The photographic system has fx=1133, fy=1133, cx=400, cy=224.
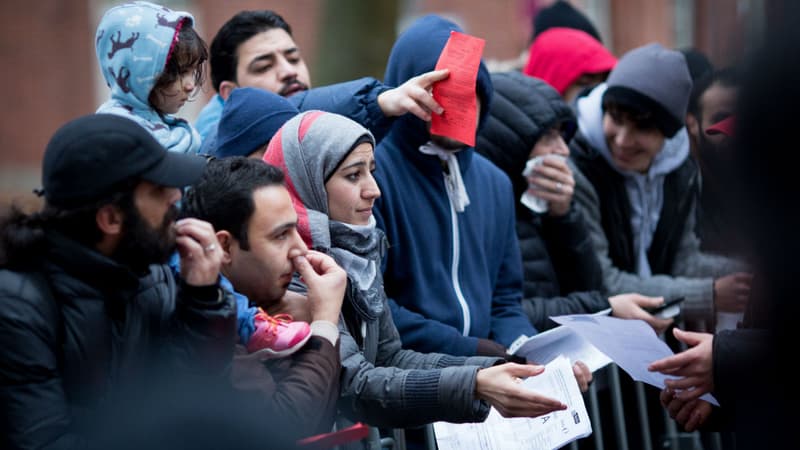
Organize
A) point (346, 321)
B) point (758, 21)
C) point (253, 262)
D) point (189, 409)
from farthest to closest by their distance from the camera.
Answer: point (346, 321), point (253, 262), point (189, 409), point (758, 21)

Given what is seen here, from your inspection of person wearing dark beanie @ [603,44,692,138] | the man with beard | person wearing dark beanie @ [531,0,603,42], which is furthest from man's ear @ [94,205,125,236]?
person wearing dark beanie @ [531,0,603,42]

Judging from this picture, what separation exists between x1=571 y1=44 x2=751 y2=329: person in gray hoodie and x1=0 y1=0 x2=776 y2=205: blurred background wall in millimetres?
2776

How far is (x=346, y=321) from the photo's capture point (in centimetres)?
341

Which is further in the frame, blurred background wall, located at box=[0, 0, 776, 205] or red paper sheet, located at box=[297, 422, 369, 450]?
blurred background wall, located at box=[0, 0, 776, 205]

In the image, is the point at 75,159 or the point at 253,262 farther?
the point at 253,262

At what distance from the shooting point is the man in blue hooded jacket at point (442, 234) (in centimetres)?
404

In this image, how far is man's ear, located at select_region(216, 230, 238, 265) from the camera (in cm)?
317

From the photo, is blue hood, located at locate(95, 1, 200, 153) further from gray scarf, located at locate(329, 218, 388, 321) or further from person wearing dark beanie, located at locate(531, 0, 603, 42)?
person wearing dark beanie, located at locate(531, 0, 603, 42)

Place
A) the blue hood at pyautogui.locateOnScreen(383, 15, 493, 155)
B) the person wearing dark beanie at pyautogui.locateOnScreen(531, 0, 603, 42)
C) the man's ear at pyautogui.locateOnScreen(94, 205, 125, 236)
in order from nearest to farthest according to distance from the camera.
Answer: the man's ear at pyautogui.locateOnScreen(94, 205, 125, 236), the blue hood at pyautogui.locateOnScreen(383, 15, 493, 155), the person wearing dark beanie at pyautogui.locateOnScreen(531, 0, 603, 42)

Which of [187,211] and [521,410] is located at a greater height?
[187,211]

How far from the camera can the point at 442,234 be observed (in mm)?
4191

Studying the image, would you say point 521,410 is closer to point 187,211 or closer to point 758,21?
point 187,211

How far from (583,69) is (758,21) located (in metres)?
4.25

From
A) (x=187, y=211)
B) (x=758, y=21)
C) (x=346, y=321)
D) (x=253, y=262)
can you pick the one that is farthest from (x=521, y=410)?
(x=758, y=21)
